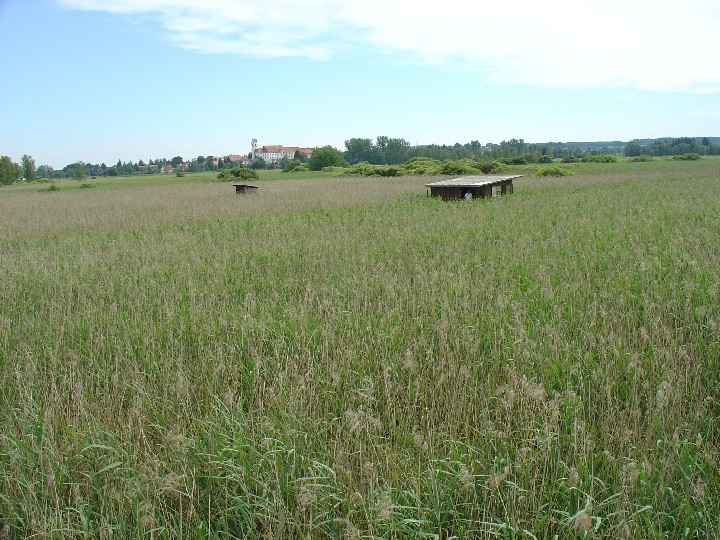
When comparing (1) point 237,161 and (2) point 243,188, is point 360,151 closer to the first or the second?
(1) point 237,161

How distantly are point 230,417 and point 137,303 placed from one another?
10.9ft

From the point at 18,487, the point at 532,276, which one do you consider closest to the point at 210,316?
the point at 18,487

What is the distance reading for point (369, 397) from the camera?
3139 millimetres

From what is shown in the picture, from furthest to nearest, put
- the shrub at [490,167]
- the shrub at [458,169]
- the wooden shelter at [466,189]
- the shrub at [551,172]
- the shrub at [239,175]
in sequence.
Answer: the shrub at [239,175] → the shrub at [490,167] → the shrub at [458,169] → the shrub at [551,172] → the wooden shelter at [466,189]

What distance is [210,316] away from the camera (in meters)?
5.45

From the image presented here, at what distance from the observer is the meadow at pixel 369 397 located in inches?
98.7

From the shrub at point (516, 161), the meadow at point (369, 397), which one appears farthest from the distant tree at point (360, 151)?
the meadow at point (369, 397)

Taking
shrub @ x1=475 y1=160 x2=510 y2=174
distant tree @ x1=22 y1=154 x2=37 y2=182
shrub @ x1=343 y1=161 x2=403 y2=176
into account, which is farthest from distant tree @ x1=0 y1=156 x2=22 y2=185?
shrub @ x1=475 y1=160 x2=510 y2=174

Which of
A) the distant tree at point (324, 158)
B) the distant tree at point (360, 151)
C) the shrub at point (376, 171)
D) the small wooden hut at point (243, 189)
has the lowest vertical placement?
the small wooden hut at point (243, 189)

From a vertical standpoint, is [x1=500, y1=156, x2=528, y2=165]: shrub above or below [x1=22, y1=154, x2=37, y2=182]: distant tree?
below

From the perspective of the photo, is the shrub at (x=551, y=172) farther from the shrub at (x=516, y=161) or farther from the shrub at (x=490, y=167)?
the shrub at (x=516, y=161)

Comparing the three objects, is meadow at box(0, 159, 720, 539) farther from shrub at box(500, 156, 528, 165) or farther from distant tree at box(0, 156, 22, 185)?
distant tree at box(0, 156, 22, 185)

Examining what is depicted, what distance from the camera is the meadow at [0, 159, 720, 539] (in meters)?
2.51

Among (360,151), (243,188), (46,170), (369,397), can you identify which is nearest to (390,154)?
(360,151)
